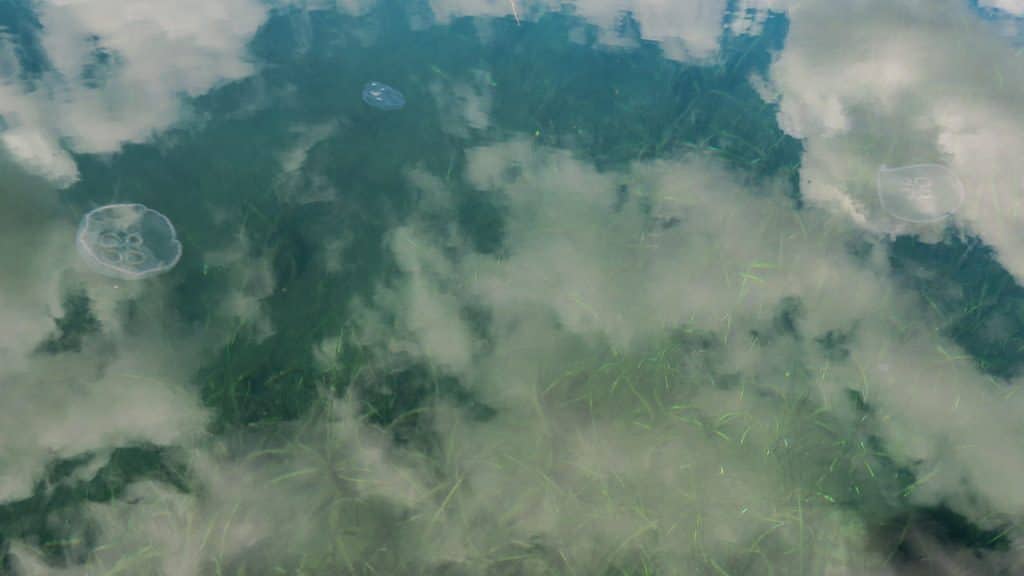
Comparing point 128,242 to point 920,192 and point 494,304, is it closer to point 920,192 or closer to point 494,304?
point 494,304

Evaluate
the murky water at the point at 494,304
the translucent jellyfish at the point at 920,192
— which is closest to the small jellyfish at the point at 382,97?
the murky water at the point at 494,304

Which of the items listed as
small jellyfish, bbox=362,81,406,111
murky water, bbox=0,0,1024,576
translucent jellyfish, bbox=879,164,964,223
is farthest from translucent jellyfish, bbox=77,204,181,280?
translucent jellyfish, bbox=879,164,964,223

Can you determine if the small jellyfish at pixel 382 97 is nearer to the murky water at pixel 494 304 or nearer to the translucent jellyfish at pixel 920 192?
the murky water at pixel 494 304

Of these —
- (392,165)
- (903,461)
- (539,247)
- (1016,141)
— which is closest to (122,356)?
(392,165)

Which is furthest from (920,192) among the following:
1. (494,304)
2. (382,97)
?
(382,97)

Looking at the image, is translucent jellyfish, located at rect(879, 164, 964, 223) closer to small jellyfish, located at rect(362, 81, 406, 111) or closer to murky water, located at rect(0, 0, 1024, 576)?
murky water, located at rect(0, 0, 1024, 576)

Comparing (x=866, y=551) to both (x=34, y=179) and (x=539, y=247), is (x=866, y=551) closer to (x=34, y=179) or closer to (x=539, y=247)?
(x=539, y=247)
